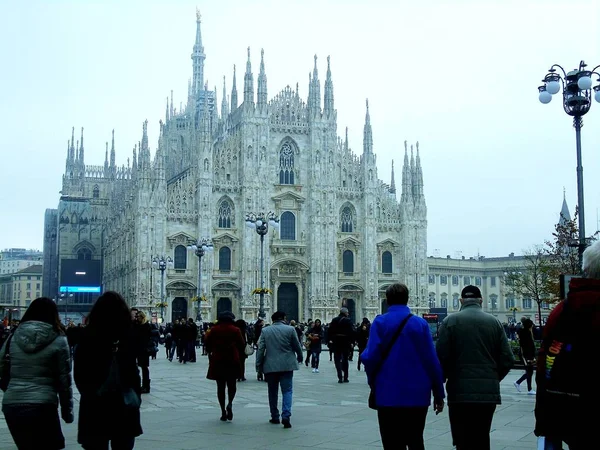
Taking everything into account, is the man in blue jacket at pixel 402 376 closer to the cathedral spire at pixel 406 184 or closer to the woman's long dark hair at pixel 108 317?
the woman's long dark hair at pixel 108 317

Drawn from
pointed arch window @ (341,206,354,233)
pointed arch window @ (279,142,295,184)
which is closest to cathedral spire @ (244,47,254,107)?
pointed arch window @ (279,142,295,184)

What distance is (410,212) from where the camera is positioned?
2539 inches

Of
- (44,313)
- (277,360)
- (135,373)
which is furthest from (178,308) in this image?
(44,313)

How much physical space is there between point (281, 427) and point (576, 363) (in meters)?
8.06

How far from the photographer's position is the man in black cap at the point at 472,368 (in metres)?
7.60

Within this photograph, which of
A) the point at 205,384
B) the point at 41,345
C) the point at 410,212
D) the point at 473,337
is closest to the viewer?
the point at 41,345

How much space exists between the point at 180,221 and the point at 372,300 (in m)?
15.4

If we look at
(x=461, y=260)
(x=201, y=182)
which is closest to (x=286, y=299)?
(x=201, y=182)

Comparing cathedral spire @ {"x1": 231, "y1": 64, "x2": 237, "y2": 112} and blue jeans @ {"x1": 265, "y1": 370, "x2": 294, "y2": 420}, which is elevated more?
cathedral spire @ {"x1": 231, "y1": 64, "x2": 237, "y2": 112}

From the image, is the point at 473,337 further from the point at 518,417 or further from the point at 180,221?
the point at 180,221

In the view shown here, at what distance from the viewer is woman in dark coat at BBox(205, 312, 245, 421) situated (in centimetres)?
1261

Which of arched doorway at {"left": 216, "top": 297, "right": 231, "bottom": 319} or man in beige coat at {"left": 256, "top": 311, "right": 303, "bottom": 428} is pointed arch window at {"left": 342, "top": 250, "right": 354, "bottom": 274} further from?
man in beige coat at {"left": 256, "top": 311, "right": 303, "bottom": 428}

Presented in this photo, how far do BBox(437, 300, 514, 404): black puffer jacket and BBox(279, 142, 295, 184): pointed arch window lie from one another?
2141 inches

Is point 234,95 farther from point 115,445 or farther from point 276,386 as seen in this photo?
point 115,445
